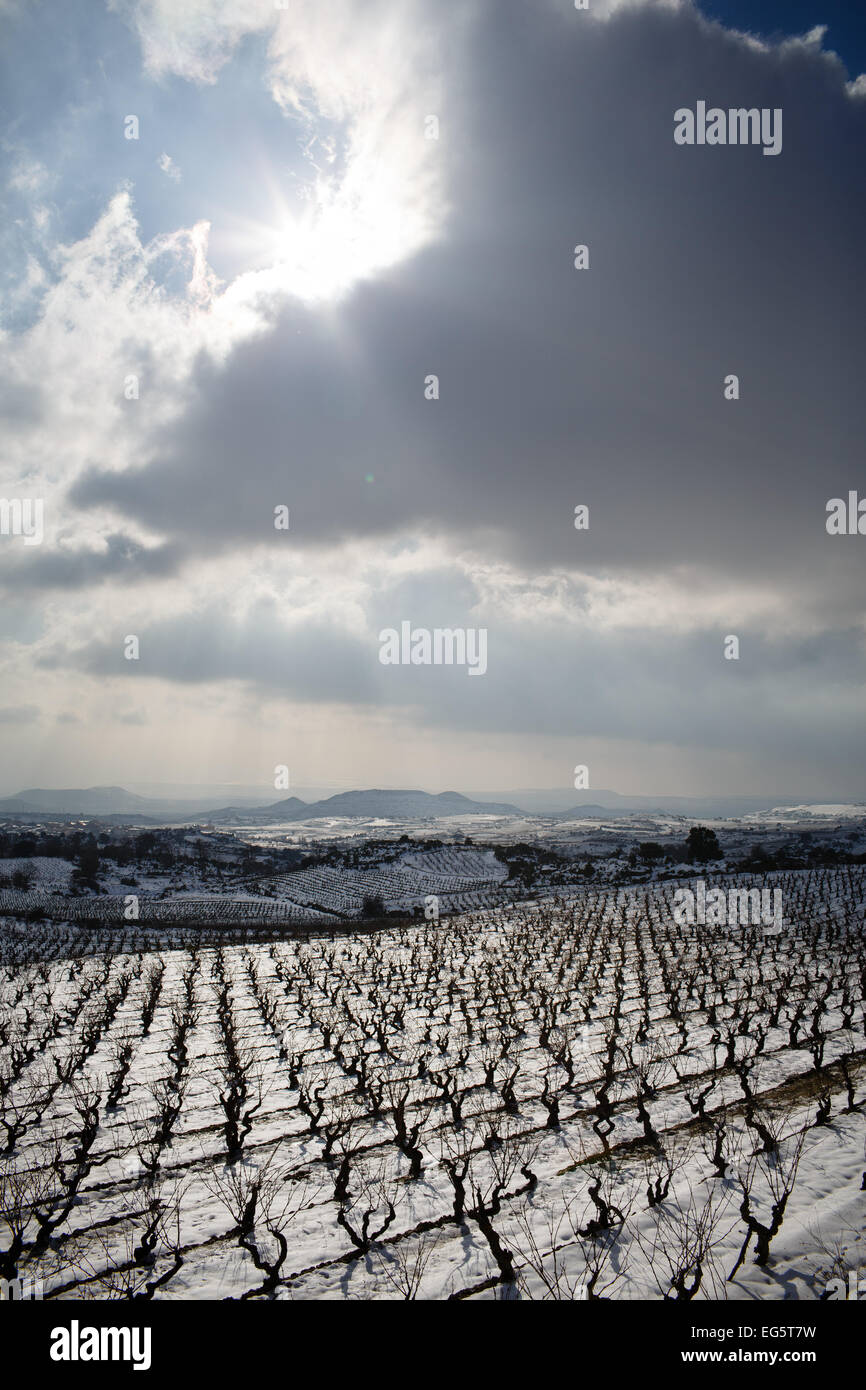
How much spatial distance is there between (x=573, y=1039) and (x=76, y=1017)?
73.6 ft

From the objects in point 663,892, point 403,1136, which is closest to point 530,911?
point 663,892

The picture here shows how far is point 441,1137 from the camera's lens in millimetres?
15102

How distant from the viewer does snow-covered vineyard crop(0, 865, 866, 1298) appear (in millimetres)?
9859

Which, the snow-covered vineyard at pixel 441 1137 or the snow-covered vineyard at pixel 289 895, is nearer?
the snow-covered vineyard at pixel 441 1137

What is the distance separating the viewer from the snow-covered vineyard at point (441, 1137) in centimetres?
986

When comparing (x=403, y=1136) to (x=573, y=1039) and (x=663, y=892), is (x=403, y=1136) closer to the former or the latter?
(x=573, y=1039)

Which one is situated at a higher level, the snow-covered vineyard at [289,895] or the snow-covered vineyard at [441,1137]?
the snow-covered vineyard at [441,1137]

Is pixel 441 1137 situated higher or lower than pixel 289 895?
higher

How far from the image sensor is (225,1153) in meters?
14.7

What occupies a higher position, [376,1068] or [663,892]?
[376,1068]

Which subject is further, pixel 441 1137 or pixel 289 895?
pixel 289 895

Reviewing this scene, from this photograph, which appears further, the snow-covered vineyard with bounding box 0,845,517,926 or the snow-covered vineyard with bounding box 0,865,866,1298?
the snow-covered vineyard with bounding box 0,845,517,926

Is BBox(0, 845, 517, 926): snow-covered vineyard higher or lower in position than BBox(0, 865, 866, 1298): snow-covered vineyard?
lower
